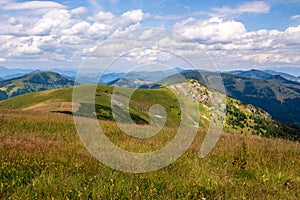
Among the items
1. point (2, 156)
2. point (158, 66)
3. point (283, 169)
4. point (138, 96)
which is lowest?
point (138, 96)

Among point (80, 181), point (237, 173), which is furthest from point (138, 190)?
point (237, 173)

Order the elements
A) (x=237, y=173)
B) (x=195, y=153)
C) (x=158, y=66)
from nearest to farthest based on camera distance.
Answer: (x=237, y=173) < (x=195, y=153) < (x=158, y=66)

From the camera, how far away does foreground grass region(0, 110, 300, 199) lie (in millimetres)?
5934

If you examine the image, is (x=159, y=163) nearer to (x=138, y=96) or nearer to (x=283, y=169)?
(x=283, y=169)

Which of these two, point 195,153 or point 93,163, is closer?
point 93,163

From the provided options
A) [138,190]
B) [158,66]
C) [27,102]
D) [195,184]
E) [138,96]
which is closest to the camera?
[138,190]

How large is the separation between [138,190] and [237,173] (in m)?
3.04

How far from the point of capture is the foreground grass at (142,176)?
5934mm

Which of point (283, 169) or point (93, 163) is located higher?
point (93, 163)

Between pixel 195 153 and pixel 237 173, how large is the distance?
5.69 feet

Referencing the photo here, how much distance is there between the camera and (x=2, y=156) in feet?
24.5

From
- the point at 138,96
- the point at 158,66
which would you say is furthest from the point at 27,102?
the point at 158,66

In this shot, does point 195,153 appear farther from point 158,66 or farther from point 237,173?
point 158,66

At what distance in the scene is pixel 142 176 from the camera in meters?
6.89
